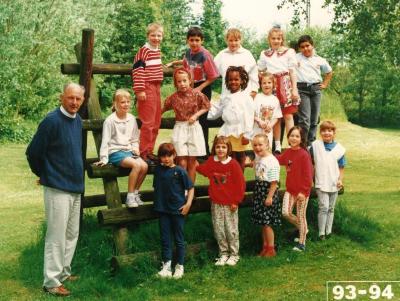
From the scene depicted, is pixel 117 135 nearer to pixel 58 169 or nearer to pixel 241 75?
pixel 58 169

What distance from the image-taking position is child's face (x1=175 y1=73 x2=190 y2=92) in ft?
25.0

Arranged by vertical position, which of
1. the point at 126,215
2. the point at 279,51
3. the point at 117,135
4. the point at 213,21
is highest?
the point at 213,21

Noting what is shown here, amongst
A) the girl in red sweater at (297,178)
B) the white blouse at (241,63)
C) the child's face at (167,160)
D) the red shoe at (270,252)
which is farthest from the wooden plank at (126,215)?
the white blouse at (241,63)

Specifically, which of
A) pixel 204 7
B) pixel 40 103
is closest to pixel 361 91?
pixel 204 7

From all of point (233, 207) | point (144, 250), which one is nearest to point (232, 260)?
point (233, 207)

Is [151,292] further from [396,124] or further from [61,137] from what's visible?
[396,124]

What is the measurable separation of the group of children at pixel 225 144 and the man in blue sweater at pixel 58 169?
72cm

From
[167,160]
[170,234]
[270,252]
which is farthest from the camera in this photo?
[270,252]

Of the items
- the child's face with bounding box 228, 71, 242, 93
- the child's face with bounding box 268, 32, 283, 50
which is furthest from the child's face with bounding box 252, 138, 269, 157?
the child's face with bounding box 268, 32, 283, 50

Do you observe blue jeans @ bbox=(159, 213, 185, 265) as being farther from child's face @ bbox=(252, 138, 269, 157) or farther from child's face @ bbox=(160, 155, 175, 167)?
child's face @ bbox=(252, 138, 269, 157)

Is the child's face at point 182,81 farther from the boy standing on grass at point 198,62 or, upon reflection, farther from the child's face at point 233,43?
the child's face at point 233,43

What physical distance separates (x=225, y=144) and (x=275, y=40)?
201 centimetres

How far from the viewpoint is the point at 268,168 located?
783 cm

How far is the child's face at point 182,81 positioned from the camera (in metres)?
7.63
